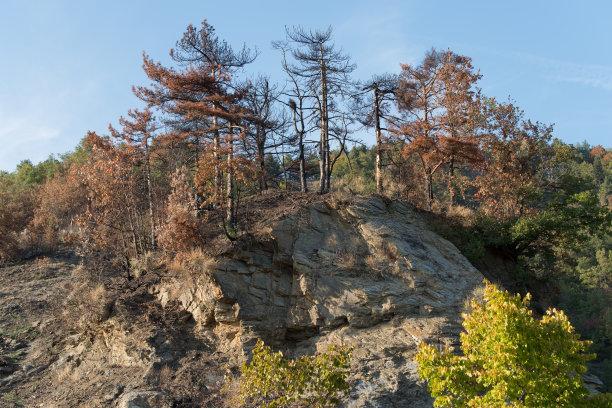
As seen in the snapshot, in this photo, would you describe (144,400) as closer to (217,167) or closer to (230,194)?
(217,167)

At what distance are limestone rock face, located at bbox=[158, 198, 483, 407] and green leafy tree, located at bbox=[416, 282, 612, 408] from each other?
296cm

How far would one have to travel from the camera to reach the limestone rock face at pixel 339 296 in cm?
1190

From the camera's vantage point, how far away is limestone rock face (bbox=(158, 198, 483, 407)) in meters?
11.9


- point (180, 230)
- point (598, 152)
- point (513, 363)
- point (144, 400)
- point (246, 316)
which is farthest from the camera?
point (598, 152)

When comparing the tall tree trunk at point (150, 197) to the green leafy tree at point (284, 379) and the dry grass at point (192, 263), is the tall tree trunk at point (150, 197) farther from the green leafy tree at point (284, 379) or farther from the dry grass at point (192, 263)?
the green leafy tree at point (284, 379)

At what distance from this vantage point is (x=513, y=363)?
7562mm

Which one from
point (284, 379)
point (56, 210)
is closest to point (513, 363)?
point (284, 379)

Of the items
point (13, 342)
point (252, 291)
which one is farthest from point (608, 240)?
point (13, 342)

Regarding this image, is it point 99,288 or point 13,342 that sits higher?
point 99,288

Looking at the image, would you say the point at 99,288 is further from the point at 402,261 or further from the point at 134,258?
the point at 402,261

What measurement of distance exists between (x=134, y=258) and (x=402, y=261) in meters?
9.39

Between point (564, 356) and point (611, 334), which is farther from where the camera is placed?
point (611, 334)

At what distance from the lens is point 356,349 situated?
11945mm

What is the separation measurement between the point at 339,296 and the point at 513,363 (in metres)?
6.14
